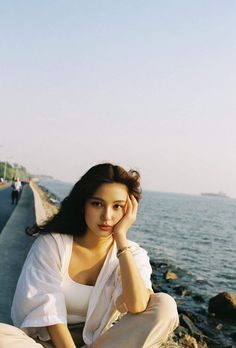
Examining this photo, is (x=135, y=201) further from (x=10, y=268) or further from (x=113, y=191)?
(x=10, y=268)

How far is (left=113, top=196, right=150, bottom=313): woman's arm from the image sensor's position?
2.88m

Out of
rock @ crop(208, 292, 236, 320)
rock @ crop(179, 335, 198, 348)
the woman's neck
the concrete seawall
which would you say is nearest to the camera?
the woman's neck

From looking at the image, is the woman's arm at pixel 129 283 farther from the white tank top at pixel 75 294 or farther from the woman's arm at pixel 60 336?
the woman's arm at pixel 60 336

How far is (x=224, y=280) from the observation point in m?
20.0

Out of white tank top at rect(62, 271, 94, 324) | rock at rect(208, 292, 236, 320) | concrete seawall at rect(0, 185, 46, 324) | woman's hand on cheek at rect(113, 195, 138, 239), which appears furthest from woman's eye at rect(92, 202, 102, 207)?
rock at rect(208, 292, 236, 320)

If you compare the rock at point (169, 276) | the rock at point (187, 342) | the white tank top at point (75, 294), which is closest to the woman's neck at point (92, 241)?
the white tank top at point (75, 294)

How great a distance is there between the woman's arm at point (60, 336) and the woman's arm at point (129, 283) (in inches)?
15.1

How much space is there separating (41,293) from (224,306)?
1073 centimetres

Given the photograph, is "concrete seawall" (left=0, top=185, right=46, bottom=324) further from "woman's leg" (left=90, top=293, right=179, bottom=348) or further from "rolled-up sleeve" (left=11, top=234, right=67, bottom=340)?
"woman's leg" (left=90, top=293, right=179, bottom=348)

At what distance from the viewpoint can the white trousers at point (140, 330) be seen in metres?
2.72

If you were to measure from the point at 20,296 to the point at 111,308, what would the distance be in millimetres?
627

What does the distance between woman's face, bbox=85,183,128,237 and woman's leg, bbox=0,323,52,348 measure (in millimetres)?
831

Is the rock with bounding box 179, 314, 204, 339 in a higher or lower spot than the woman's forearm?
lower

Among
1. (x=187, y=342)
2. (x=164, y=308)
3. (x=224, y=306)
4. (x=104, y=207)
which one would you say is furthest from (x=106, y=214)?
(x=224, y=306)
